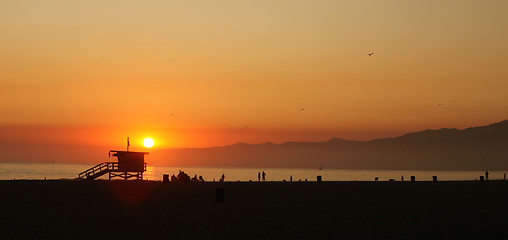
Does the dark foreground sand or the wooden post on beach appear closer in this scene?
the dark foreground sand

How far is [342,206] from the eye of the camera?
103 feet

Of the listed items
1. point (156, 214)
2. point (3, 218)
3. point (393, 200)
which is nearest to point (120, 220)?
point (156, 214)

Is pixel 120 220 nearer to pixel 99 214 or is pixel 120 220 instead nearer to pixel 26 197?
pixel 99 214

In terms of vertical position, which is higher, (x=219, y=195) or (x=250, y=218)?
(x=219, y=195)

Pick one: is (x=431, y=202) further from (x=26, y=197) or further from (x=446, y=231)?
(x=26, y=197)

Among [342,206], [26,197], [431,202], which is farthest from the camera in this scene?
[26,197]

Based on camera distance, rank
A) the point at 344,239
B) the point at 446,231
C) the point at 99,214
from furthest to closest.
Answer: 1. the point at 99,214
2. the point at 446,231
3. the point at 344,239

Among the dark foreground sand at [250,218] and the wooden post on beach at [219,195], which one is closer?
the dark foreground sand at [250,218]

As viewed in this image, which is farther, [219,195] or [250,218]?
[219,195]

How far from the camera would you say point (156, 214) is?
2672 centimetres

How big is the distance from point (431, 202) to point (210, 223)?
14.9 meters

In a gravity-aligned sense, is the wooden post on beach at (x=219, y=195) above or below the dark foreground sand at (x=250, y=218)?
above

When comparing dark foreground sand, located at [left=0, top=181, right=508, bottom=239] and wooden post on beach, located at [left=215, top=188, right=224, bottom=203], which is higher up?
wooden post on beach, located at [left=215, top=188, right=224, bottom=203]

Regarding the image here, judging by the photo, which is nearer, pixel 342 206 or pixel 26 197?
pixel 342 206
